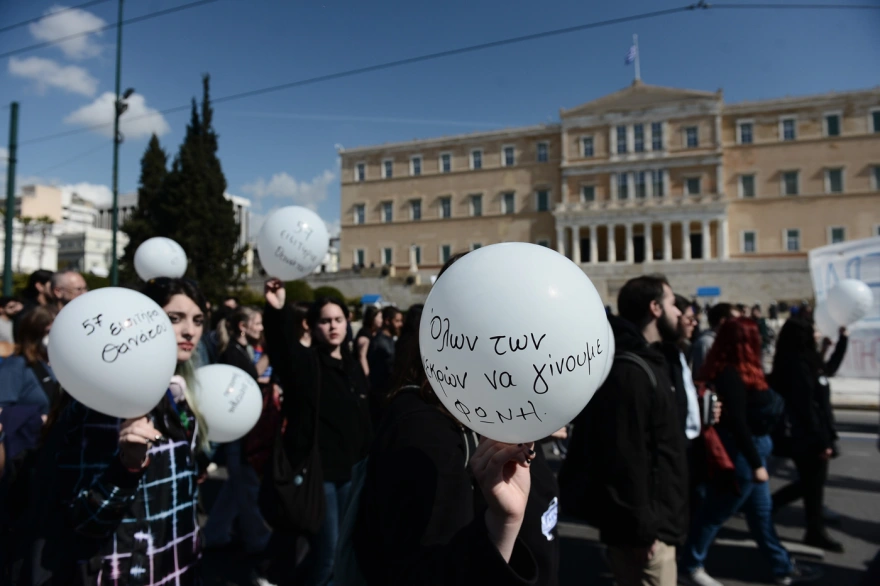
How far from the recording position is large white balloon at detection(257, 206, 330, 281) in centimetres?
366

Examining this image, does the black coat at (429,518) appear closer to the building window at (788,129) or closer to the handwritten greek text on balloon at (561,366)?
the handwritten greek text on balloon at (561,366)

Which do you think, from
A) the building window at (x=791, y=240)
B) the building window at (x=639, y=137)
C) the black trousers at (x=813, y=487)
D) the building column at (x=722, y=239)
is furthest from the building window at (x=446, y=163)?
the black trousers at (x=813, y=487)

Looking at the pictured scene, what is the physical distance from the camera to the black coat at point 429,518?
1.16 metres

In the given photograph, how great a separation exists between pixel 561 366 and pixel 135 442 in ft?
4.41

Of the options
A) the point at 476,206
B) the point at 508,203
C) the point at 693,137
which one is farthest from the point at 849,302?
the point at 476,206

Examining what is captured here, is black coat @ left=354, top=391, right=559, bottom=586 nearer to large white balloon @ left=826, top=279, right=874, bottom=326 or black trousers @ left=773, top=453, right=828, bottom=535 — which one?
black trousers @ left=773, top=453, right=828, bottom=535

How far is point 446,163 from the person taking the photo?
49812 mm

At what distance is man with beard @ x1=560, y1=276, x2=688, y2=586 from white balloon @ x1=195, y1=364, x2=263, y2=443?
183 centimetres

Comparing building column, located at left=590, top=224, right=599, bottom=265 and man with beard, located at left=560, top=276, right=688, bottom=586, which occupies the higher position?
building column, located at left=590, top=224, right=599, bottom=265

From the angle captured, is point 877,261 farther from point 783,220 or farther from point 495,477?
point 783,220

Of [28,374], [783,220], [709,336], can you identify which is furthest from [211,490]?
[783,220]

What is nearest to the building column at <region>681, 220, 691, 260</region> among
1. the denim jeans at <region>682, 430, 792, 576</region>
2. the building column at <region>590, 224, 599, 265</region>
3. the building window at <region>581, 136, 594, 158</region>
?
the building column at <region>590, 224, 599, 265</region>

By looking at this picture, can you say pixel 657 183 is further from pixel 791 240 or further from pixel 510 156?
pixel 510 156

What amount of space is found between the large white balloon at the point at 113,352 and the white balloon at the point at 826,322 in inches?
282
